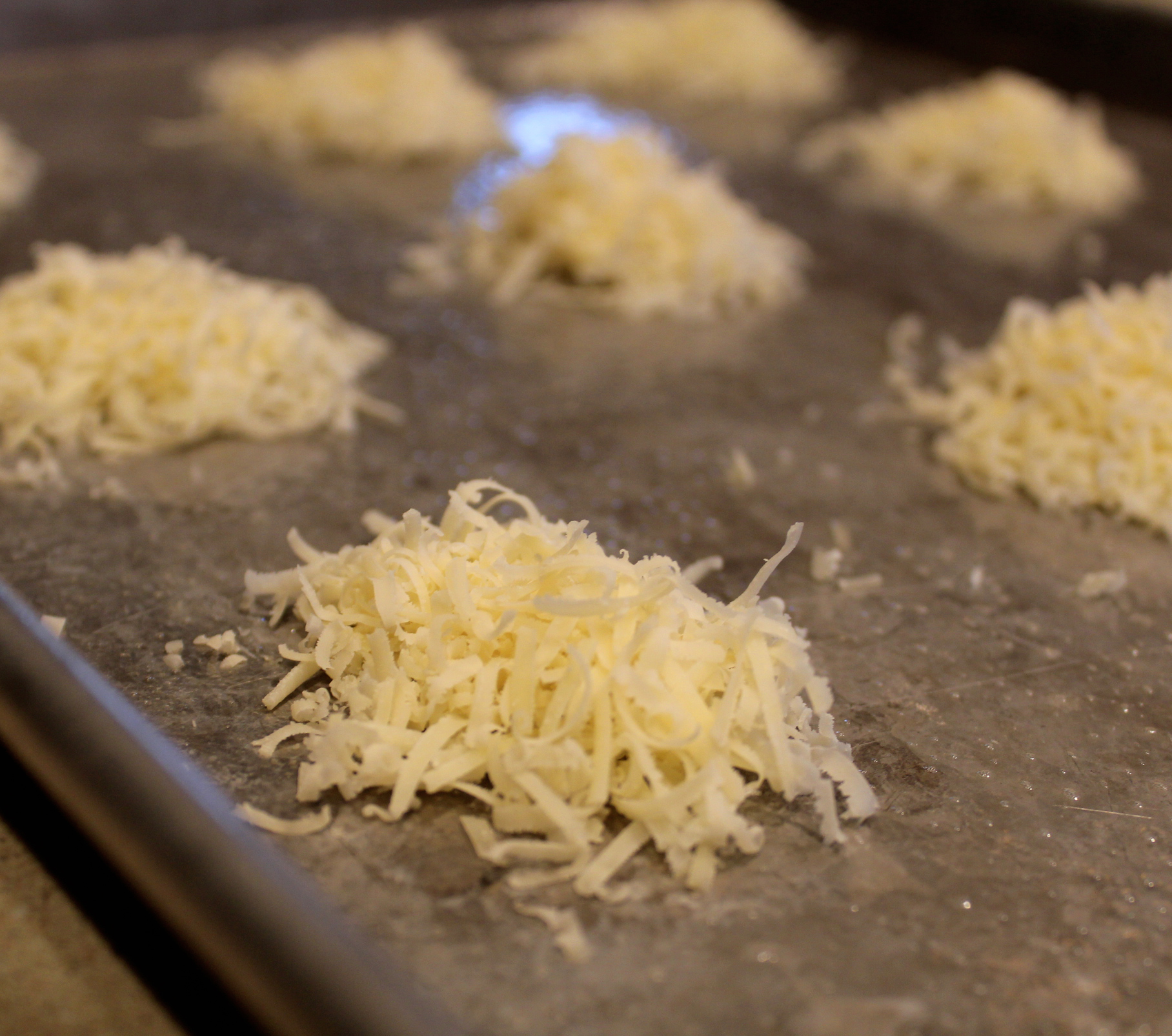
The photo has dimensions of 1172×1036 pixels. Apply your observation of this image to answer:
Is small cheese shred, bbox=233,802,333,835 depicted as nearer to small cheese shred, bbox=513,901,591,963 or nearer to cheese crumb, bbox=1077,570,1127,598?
small cheese shred, bbox=513,901,591,963

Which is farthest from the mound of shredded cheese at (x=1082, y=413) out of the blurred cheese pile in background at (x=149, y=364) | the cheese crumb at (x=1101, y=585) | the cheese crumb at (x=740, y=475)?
the blurred cheese pile in background at (x=149, y=364)

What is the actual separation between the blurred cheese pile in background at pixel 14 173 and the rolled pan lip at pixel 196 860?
68.6 inches

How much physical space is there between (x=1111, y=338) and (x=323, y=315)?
1294 mm

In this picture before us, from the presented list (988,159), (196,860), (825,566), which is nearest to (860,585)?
(825,566)

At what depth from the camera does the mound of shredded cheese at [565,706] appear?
113 centimetres

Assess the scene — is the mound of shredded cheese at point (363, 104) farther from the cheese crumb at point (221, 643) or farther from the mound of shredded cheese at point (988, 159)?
the cheese crumb at point (221, 643)

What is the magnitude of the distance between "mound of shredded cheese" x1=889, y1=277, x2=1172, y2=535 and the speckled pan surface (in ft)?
0.17

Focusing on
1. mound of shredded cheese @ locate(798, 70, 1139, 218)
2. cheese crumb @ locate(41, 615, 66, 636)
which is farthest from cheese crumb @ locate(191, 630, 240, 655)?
mound of shredded cheese @ locate(798, 70, 1139, 218)

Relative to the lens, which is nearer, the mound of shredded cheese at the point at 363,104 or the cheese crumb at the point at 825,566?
the cheese crumb at the point at 825,566

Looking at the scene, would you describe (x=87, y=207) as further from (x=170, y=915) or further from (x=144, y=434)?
(x=170, y=915)

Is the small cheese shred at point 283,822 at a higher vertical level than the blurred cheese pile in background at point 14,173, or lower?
higher

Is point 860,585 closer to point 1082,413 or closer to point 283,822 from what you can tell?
point 1082,413

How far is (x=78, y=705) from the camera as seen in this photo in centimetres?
112

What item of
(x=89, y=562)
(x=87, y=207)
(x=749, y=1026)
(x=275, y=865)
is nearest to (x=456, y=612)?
(x=275, y=865)
